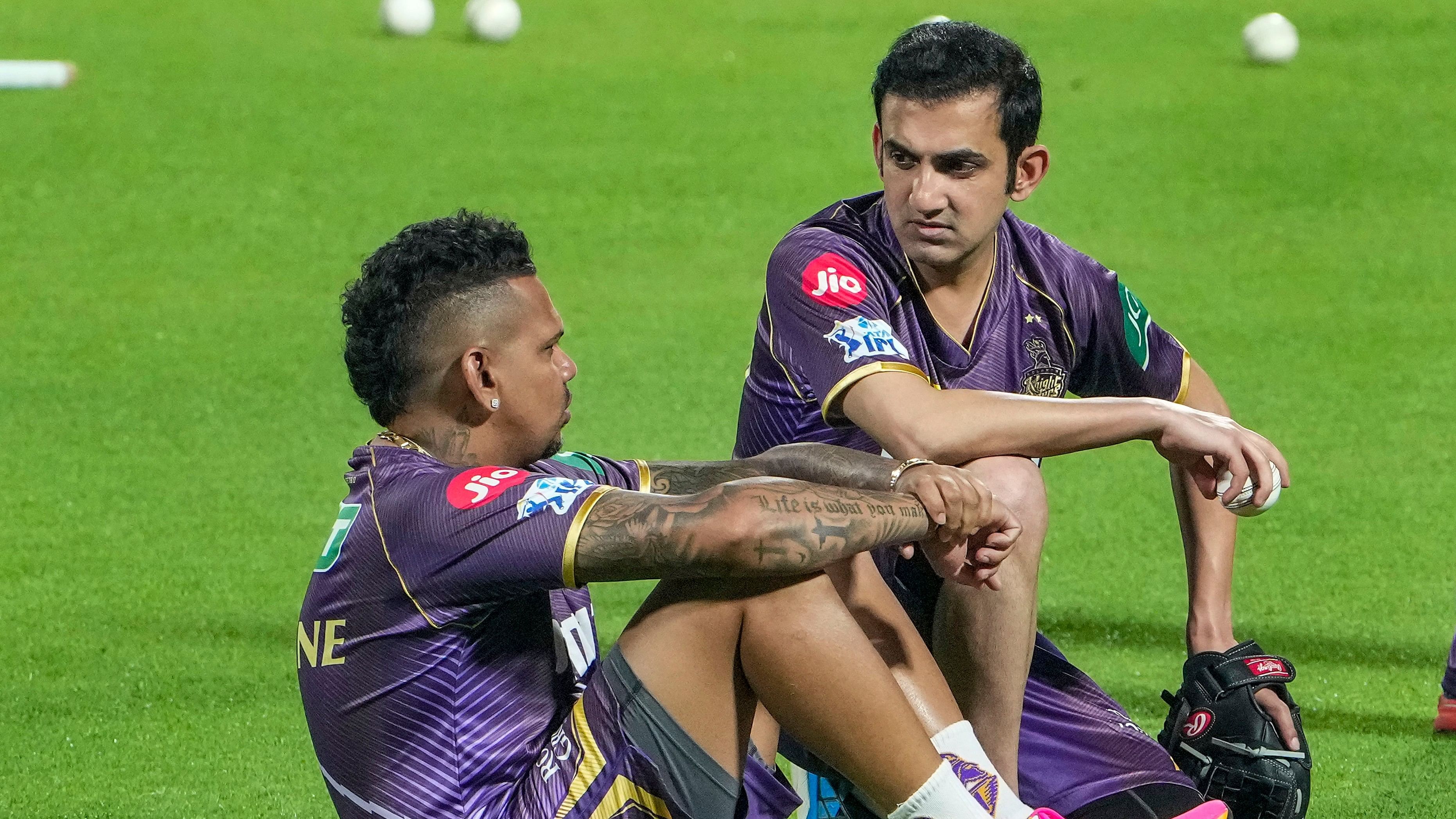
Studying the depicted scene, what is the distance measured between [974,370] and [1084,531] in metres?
2.75

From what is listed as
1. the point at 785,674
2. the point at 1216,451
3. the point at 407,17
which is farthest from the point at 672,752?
the point at 407,17

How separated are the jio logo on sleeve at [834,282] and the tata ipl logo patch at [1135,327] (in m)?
0.59

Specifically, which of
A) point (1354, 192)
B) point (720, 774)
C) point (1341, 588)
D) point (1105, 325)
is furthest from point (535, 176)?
point (720, 774)

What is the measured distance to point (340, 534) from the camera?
2863 millimetres

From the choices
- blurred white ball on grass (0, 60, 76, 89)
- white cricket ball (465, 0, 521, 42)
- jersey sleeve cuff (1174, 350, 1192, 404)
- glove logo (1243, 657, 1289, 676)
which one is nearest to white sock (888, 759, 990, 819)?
glove logo (1243, 657, 1289, 676)

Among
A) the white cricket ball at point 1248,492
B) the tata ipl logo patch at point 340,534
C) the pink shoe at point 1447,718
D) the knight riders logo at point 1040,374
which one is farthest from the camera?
the pink shoe at point 1447,718

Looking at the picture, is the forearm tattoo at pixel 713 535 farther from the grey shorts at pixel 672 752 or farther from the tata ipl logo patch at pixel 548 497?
the grey shorts at pixel 672 752

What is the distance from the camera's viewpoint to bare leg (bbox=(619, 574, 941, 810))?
2.69 meters

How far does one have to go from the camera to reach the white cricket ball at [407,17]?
12969mm

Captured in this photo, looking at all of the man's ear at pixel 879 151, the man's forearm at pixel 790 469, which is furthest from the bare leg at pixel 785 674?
the man's ear at pixel 879 151

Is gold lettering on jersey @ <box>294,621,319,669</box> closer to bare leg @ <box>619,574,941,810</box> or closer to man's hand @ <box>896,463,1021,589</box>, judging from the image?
bare leg @ <box>619,574,941,810</box>

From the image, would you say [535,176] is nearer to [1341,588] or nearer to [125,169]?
[125,169]

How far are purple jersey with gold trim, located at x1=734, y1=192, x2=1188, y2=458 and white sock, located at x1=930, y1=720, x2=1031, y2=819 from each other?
0.66m

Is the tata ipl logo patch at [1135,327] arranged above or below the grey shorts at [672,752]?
above
